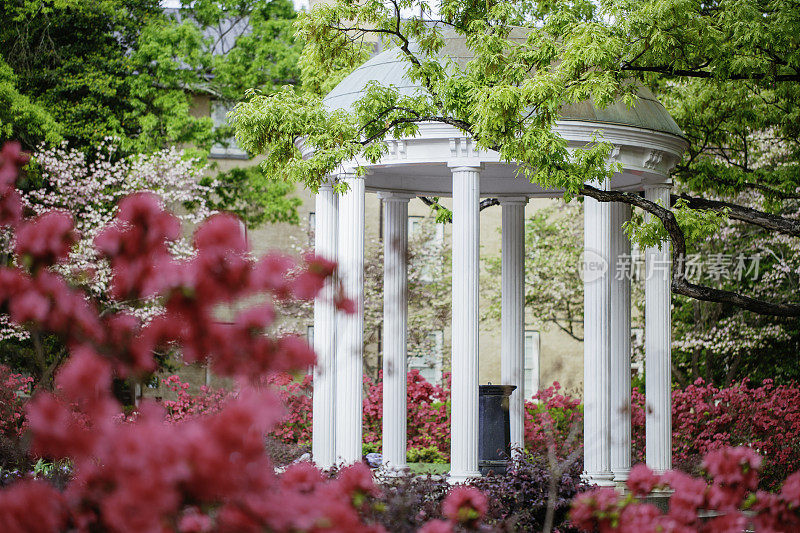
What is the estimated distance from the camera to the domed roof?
15672 millimetres

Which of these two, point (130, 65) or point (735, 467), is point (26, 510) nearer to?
point (735, 467)

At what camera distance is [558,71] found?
1338 cm

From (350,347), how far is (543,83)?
5.60 meters

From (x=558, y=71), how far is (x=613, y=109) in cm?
287

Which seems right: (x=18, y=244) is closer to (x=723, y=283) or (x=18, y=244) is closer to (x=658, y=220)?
(x=658, y=220)

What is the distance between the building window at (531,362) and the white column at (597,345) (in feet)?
66.4

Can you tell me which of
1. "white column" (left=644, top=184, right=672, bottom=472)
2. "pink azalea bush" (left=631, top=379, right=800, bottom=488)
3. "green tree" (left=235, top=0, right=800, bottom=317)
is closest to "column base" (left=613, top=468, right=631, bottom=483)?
"white column" (left=644, top=184, right=672, bottom=472)

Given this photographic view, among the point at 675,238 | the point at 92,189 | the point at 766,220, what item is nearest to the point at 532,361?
the point at 92,189

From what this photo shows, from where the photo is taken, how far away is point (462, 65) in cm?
1644

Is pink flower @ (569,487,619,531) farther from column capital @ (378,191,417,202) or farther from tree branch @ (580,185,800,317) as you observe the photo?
column capital @ (378,191,417,202)

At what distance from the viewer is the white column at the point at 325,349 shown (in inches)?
669

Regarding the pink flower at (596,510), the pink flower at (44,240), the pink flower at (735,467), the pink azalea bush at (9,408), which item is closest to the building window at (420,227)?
the pink azalea bush at (9,408)

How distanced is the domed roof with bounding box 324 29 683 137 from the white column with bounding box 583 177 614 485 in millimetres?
1164

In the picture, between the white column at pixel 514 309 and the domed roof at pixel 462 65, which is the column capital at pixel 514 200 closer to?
the white column at pixel 514 309
